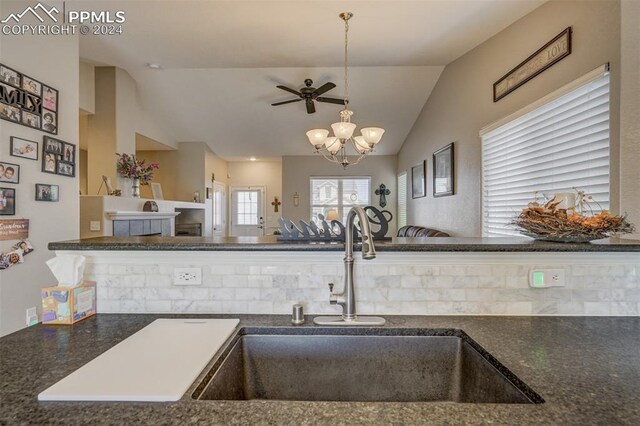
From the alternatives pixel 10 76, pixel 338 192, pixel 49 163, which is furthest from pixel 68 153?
pixel 338 192

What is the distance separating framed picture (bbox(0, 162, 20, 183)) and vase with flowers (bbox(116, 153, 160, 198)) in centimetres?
222

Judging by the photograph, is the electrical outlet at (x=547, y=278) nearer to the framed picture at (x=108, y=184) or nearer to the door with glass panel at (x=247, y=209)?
the framed picture at (x=108, y=184)

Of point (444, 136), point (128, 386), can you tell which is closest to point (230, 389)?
point (128, 386)

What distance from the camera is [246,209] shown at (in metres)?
9.02

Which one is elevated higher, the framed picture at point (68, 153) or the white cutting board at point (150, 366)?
the framed picture at point (68, 153)

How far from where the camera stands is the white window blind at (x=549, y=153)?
6.57 feet

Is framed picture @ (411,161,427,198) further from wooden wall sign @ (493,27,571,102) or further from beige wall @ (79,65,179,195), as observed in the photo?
beige wall @ (79,65,179,195)

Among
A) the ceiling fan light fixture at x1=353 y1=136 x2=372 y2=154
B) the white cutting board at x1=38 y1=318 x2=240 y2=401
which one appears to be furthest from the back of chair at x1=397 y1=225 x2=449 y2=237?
the white cutting board at x1=38 y1=318 x2=240 y2=401

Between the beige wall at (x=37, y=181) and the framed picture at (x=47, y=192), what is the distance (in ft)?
0.11

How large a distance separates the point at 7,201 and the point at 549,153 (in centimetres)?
400

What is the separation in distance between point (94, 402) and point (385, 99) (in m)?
5.66

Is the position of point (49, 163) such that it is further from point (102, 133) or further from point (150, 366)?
point (150, 366)

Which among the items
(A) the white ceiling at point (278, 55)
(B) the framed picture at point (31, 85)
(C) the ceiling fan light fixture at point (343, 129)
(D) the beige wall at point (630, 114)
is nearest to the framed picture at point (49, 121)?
(B) the framed picture at point (31, 85)

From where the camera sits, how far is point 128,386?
0.73m
